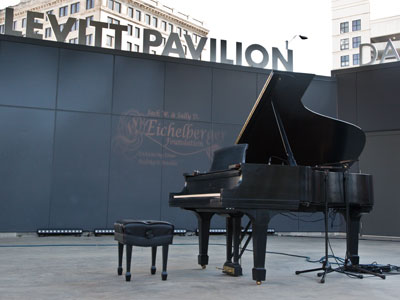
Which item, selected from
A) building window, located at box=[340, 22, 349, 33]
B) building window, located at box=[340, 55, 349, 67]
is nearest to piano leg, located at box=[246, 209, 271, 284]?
building window, located at box=[340, 55, 349, 67]

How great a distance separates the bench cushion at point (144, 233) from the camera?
13.0 ft

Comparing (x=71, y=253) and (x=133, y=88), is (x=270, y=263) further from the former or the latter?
(x=133, y=88)

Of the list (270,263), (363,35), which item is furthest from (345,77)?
(363,35)

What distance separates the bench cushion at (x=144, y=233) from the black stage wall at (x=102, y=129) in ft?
16.6

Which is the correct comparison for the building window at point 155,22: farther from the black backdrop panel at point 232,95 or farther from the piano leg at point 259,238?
the piano leg at point 259,238

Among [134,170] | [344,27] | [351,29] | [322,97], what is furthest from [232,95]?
[344,27]

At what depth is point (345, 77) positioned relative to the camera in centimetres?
→ 1070

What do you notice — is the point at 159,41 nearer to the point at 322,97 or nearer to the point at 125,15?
the point at 322,97

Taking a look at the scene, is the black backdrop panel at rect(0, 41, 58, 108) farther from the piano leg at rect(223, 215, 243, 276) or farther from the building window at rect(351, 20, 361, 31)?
the building window at rect(351, 20, 361, 31)

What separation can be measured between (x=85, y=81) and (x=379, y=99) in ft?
20.8

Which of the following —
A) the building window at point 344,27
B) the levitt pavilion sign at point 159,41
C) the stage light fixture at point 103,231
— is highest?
the building window at point 344,27

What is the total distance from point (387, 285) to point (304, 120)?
1.69m

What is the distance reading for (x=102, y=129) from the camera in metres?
9.11

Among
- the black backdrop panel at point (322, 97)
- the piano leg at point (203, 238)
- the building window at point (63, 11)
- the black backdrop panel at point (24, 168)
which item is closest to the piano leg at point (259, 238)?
the piano leg at point (203, 238)
